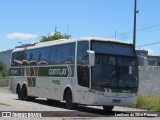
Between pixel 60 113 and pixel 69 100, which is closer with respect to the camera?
pixel 60 113

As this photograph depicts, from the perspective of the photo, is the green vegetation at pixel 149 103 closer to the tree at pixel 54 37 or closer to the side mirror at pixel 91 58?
the side mirror at pixel 91 58

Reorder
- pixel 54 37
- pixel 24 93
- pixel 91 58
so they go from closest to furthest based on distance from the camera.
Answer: pixel 91 58, pixel 24 93, pixel 54 37

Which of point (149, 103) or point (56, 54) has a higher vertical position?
point (56, 54)

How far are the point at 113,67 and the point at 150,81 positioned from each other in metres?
14.3

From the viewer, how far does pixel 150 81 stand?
1367 inches

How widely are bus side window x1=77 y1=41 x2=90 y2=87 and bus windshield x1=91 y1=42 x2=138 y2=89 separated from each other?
469 mm

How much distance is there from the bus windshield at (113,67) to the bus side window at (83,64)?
47cm

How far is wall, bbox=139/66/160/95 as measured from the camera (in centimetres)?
3391

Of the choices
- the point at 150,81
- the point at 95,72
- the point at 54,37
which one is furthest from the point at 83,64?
the point at 54,37

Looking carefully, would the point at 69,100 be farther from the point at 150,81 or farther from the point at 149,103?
the point at 150,81

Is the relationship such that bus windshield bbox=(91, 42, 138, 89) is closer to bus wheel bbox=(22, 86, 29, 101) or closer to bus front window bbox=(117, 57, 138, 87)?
bus front window bbox=(117, 57, 138, 87)

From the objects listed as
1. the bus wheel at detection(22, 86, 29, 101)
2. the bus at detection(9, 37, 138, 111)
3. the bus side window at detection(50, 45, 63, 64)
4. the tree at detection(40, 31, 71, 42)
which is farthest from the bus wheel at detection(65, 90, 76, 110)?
the tree at detection(40, 31, 71, 42)

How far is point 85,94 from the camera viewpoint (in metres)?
21.1

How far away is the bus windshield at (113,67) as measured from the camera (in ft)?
67.8
